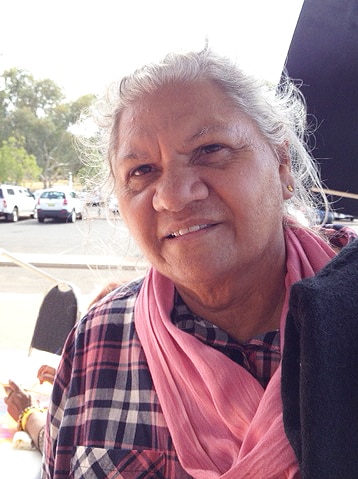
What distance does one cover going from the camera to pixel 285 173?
124 cm

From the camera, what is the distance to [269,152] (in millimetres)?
1182

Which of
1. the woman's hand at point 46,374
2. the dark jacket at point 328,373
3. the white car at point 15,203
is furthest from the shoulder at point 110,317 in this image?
the white car at point 15,203

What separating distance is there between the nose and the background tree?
1014 inches

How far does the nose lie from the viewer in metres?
1.07

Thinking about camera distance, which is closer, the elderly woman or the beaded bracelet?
the elderly woman

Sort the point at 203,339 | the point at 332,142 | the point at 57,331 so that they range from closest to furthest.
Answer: the point at 203,339
the point at 332,142
the point at 57,331

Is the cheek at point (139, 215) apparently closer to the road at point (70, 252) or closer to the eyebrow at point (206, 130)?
the eyebrow at point (206, 130)

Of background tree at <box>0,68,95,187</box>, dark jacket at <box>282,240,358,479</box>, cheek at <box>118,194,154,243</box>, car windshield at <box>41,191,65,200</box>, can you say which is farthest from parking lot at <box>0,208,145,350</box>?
background tree at <box>0,68,95,187</box>

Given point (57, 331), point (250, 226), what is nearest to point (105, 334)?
point (250, 226)

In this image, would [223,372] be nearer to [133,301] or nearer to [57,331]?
[133,301]

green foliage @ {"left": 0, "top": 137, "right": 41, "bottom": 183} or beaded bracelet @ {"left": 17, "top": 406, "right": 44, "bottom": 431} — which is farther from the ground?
beaded bracelet @ {"left": 17, "top": 406, "right": 44, "bottom": 431}

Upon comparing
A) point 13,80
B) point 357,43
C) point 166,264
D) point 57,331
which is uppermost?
point 13,80

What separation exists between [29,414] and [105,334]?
2.96ft

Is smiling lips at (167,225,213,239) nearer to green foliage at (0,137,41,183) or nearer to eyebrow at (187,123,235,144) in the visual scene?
eyebrow at (187,123,235,144)
